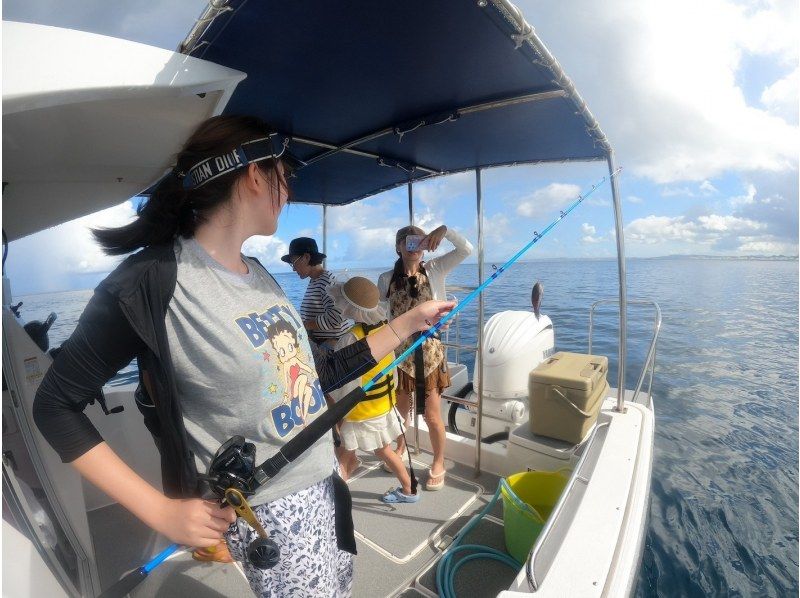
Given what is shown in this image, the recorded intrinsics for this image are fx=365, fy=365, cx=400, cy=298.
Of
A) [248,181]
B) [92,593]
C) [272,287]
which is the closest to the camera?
[248,181]

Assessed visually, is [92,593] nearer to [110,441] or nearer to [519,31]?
[110,441]

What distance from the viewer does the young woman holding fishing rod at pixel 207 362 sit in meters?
0.72

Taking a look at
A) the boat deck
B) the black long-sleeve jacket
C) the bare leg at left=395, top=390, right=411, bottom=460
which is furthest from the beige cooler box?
the black long-sleeve jacket

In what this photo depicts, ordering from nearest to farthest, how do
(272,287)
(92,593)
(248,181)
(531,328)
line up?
(248,181)
(272,287)
(92,593)
(531,328)

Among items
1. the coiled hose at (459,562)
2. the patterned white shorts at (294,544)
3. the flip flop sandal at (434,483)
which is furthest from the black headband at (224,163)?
the flip flop sandal at (434,483)

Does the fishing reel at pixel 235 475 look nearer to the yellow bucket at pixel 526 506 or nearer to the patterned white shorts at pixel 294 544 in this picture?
the patterned white shorts at pixel 294 544

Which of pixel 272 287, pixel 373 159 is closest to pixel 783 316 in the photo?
pixel 373 159

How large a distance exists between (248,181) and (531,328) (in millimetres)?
4091

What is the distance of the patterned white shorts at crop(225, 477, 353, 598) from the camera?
3.03ft

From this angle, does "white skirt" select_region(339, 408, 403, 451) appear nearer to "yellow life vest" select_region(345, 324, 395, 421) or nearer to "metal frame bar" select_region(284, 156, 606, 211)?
"yellow life vest" select_region(345, 324, 395, 421)

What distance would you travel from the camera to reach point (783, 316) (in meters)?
12.7

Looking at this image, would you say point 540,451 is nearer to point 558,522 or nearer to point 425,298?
point 558,522

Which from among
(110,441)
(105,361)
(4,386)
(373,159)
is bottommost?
(110,441)

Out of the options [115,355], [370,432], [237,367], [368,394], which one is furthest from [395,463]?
[115,355]
